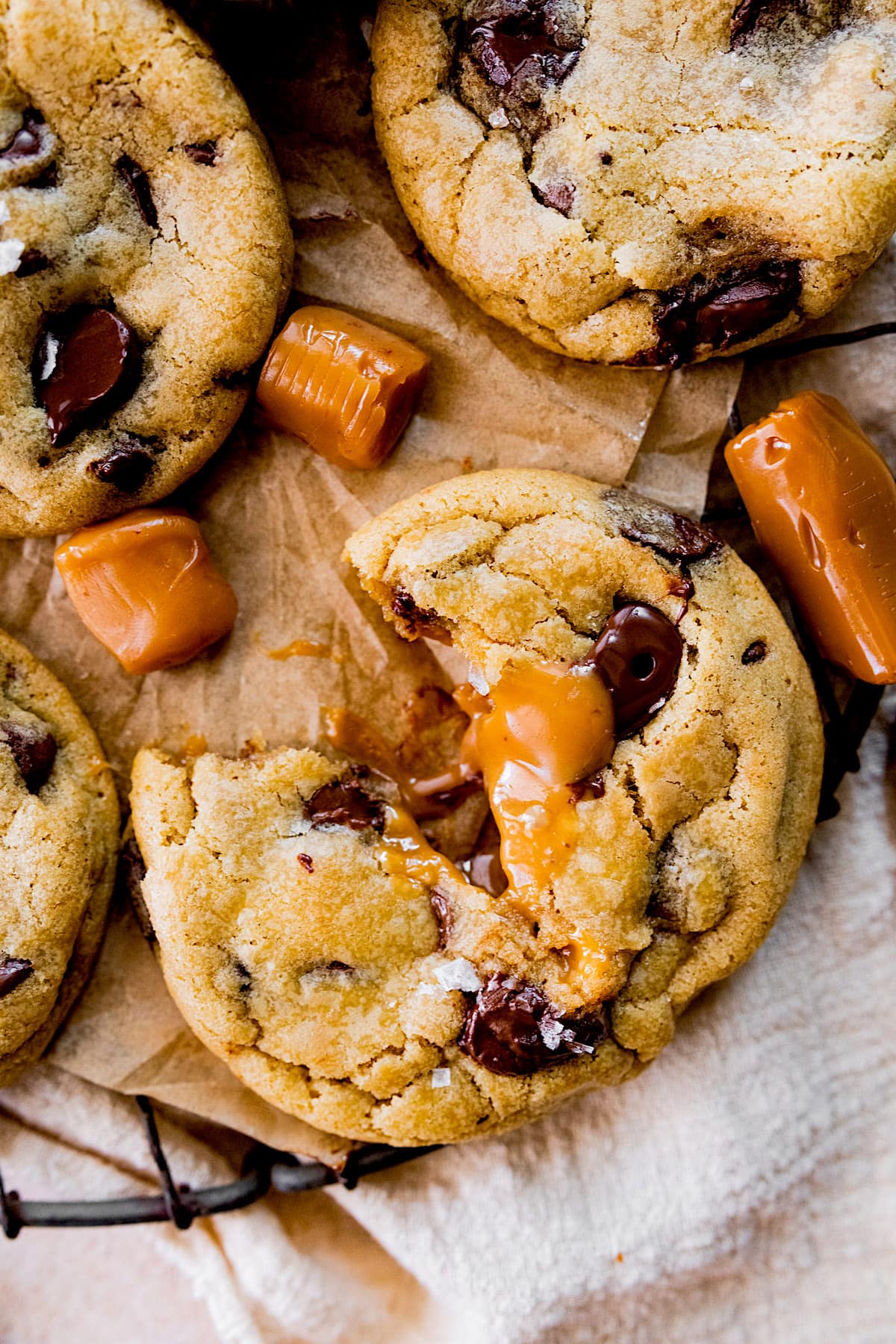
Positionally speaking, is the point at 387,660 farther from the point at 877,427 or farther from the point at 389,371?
the point at 877,427

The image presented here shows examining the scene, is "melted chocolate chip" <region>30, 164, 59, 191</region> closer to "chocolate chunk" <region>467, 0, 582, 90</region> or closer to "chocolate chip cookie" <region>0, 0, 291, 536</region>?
"chocolate chip cookie" <region>0, 0, 291, 536</region>

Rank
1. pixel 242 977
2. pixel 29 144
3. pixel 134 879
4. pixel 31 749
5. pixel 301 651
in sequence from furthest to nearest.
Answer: pixel 301 651, pixel 134 879, pixel 31 749, pixel 242 977, pixel 29 144

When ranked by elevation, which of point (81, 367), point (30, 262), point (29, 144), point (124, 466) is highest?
point (29, 144)

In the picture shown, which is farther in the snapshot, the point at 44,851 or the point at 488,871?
the point at 488,871

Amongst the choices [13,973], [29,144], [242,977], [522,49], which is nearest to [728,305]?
[522,49]

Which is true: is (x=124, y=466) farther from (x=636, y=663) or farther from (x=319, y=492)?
(x=636, y=663)

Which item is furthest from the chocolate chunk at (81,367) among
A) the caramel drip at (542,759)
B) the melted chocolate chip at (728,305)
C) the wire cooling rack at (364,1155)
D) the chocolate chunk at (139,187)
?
the wire cooling rack at (364,1155)

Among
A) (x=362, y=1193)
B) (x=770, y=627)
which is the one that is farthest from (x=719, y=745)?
(x=362, y=1193)
